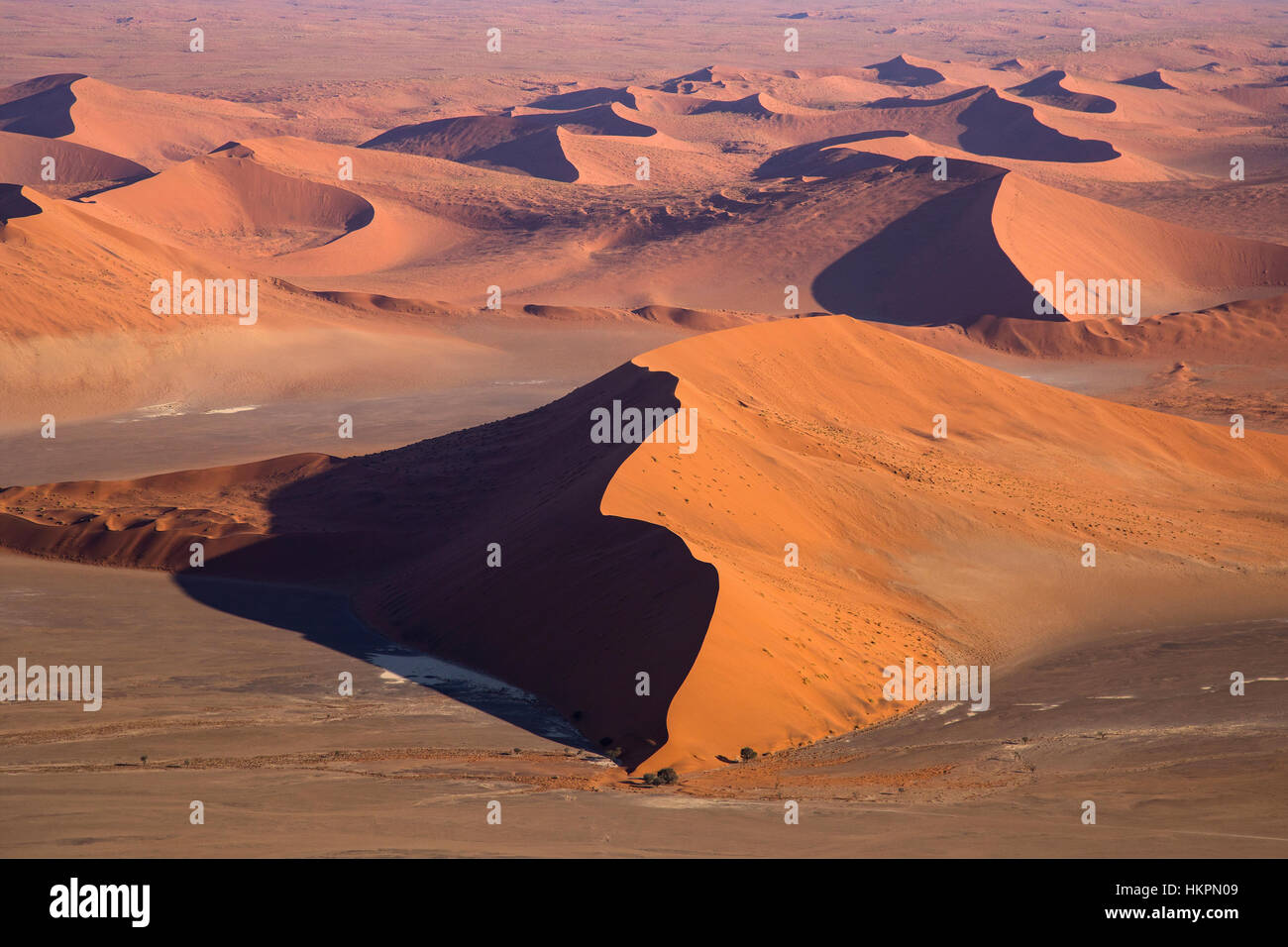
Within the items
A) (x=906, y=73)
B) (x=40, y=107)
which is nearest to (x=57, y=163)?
(x=40, y=107)

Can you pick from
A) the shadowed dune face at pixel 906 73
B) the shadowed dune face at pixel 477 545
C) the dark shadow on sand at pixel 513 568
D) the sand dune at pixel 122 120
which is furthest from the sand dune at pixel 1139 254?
the shadowed dune face at pixel 906 73

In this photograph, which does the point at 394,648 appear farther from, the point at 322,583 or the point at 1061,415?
the point at 1061,415

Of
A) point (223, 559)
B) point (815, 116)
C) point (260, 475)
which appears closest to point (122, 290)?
point (260, 475)

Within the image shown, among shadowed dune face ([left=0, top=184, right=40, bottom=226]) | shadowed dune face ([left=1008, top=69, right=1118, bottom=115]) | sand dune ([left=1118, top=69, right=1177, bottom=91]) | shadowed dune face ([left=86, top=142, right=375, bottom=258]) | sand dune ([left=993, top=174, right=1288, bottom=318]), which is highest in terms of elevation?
sand dune ([left=1118, top=69, right=1177, bottom=91])

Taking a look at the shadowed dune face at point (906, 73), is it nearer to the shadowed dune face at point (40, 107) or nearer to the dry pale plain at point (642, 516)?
the dry pale plain at point (642, 516)

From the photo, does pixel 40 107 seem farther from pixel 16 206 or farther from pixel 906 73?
pixel 906 73

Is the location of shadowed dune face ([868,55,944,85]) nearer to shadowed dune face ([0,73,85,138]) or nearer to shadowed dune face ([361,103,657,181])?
shadowed dune face ([361,103,657,181])

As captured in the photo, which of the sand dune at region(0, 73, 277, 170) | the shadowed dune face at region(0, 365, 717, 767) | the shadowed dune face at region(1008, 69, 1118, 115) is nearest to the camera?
the shadowed dune face at region(0, 365, 717, 767)

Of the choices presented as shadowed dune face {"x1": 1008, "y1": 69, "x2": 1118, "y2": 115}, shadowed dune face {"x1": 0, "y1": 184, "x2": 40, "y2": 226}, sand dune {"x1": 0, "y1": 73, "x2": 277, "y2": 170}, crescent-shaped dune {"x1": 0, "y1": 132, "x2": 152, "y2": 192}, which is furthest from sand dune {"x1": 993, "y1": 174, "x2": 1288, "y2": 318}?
sand dune {"x1": 0, "y1": 73, "x2": 277, "y2": 170}
